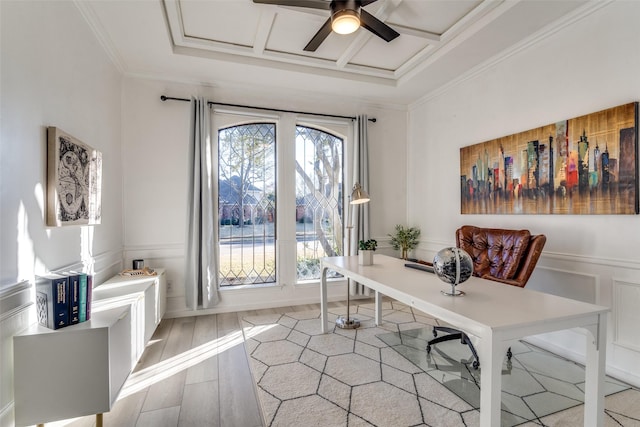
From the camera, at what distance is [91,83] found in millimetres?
2633

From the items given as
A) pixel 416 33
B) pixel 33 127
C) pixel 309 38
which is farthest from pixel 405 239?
pixel 33 127

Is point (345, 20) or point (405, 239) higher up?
point (345, 20)

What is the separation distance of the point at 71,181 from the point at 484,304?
8.88 feet

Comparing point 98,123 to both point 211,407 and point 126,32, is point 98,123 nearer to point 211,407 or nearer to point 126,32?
point 126,32

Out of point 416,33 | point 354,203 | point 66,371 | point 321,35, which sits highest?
point 416,33

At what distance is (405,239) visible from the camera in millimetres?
4262

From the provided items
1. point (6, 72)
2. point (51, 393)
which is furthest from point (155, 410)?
point (6, 72)

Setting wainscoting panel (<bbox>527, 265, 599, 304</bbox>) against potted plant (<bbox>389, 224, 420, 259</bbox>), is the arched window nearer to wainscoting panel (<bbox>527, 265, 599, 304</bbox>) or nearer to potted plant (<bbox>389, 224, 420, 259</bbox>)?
potted plant (<bbox>389, 224, 420, 259</bbox>)

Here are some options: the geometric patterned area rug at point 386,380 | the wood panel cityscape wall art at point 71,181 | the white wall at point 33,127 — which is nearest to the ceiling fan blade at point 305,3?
the white wall at point 33,127

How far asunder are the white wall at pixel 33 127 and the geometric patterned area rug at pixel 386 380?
4.84 feet

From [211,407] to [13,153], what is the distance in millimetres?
1791

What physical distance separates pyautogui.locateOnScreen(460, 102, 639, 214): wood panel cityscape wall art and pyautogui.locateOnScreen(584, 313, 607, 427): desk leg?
1.29 m

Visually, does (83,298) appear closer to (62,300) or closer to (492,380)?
(62,300)

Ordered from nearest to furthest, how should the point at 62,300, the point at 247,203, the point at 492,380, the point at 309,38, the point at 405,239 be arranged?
the point at 492,380, the point at 62,300, the point at 309,38, the point at 247,203, the point at 405,239
